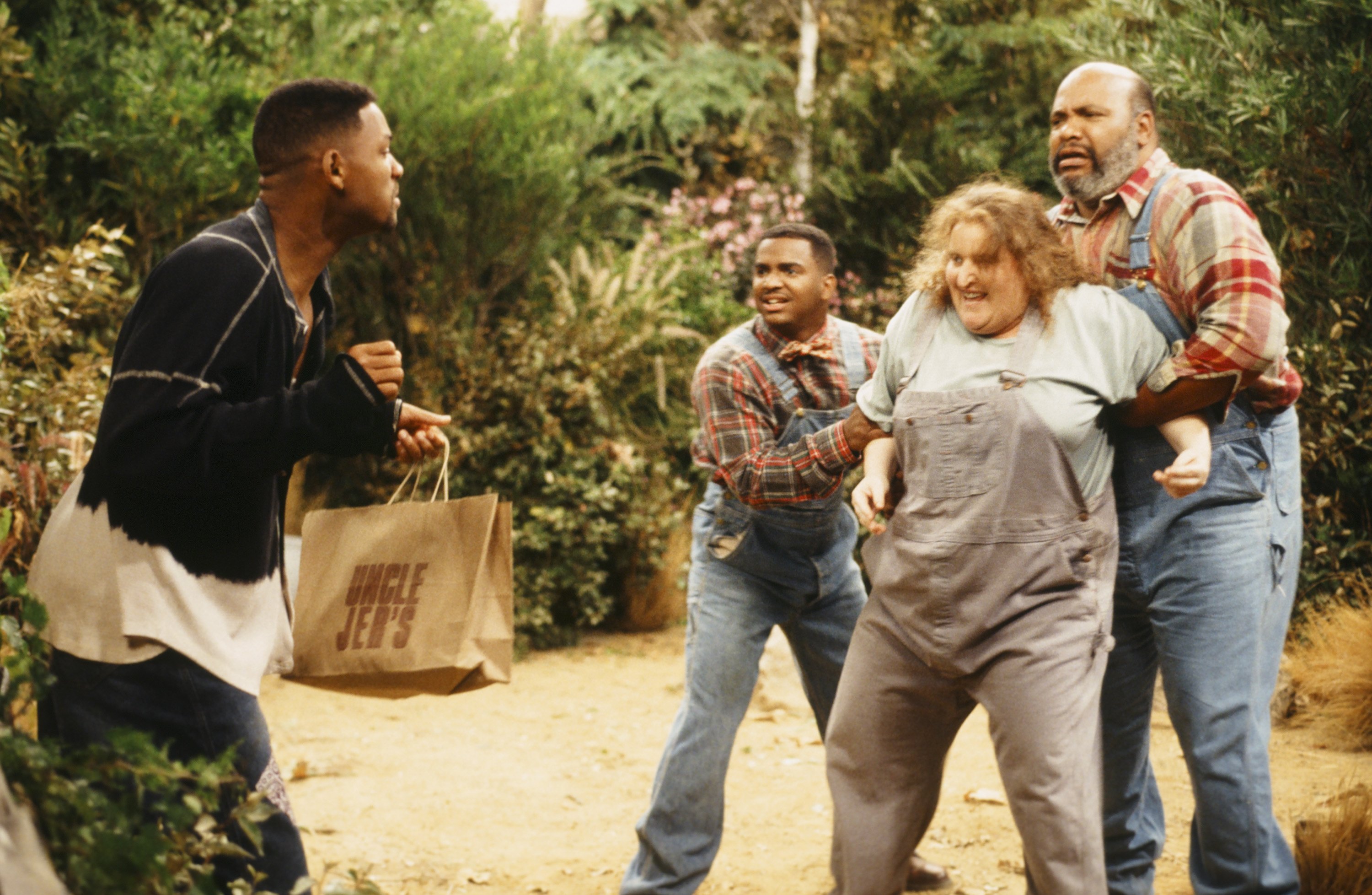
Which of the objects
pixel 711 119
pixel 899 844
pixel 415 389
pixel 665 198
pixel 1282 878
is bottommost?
pixel 1282 878

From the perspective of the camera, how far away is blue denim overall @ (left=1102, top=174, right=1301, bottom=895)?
9.70 feet

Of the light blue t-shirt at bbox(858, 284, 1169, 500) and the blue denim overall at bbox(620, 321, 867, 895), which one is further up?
the light blue t-shirt at bbox(858, 284, 1169, 500)

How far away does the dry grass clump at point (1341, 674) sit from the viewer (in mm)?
5652

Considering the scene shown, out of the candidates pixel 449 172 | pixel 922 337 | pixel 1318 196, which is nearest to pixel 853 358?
pixel 922 337

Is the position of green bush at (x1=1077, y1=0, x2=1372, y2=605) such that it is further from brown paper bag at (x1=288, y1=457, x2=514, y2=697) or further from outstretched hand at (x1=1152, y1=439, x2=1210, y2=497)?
brown paper bag at (x1=288, y1=457, x2=514, y2=697)

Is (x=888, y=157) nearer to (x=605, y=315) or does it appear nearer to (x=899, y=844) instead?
(x=605, y=315)

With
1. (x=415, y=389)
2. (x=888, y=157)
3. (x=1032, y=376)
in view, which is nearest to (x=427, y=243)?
(x=415, y=389)

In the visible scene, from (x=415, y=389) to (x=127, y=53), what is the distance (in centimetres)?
281

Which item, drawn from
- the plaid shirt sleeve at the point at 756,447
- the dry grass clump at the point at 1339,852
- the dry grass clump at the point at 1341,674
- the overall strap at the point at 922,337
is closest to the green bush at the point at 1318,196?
the dry grass clump at the point at 1341,674

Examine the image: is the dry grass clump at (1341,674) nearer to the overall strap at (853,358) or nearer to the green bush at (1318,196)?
the green bush at (1318,196)

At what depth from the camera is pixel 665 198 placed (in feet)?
43.6

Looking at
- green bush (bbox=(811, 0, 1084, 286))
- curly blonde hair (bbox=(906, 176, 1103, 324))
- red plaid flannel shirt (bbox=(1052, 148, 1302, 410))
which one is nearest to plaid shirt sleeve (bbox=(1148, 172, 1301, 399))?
red plaid flannel shirt (bbox=(1052, 148, 1302, 410))

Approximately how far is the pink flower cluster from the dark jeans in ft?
29.4

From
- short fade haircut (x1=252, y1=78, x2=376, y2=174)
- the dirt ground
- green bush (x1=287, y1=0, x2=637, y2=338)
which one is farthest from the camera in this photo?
green bush (x1=287, y1=0, x2=637, y2=338)
